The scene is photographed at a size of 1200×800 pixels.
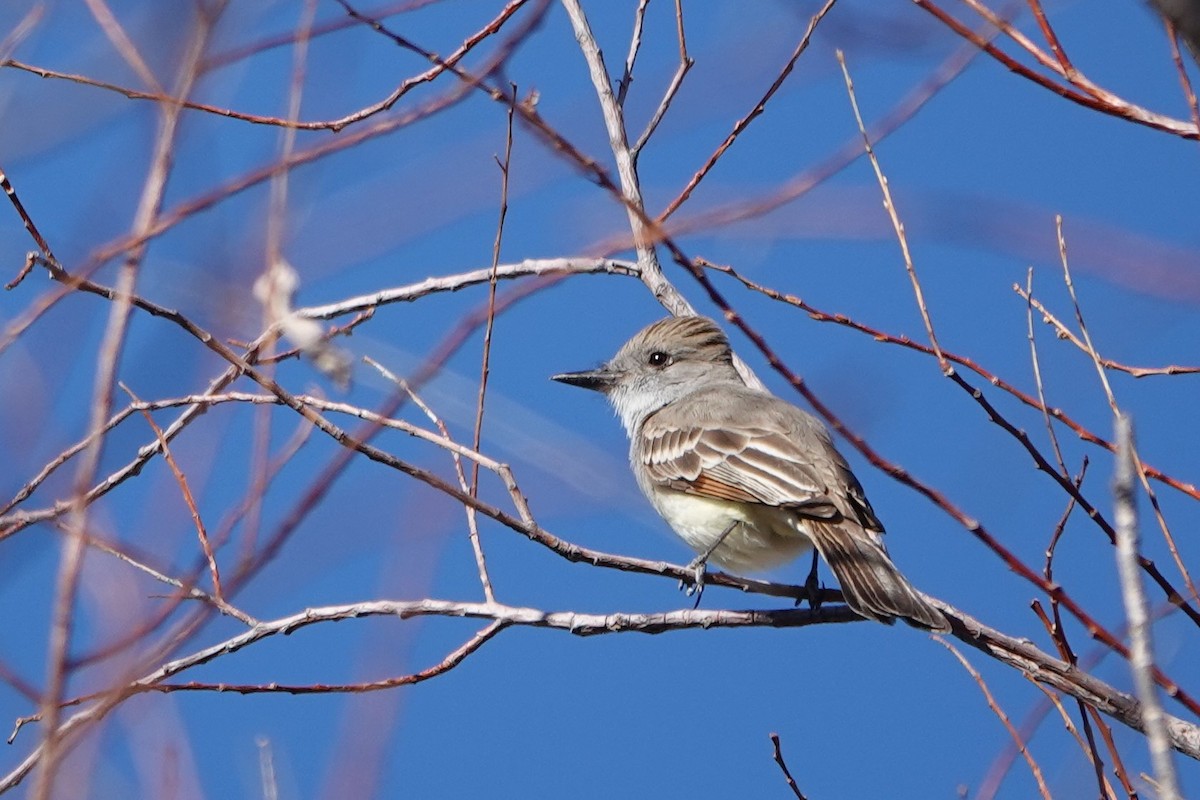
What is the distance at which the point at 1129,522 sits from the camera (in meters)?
Answer: 1.71

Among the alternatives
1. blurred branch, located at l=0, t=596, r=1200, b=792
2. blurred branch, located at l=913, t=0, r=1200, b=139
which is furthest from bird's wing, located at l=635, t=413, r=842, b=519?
blurred branch, located at l=913, t=0, r=1200, b=139

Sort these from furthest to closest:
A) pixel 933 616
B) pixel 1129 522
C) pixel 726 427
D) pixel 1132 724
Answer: pixel 726 427
pixel 933 616
pixel 1132 724
pixel 1129 522

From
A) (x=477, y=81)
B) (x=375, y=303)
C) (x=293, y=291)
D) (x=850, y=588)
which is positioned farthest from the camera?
(x=375, y=303)

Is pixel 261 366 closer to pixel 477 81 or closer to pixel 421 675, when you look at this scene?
pixel 421 675

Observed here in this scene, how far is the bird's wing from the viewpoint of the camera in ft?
15.5

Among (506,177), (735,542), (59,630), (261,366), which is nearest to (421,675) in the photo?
(261,366)

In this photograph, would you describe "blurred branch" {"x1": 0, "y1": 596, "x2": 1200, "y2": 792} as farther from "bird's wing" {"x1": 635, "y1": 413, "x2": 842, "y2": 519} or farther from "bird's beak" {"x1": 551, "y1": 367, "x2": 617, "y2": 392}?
"bird's beak" {"x1": 551, "y1": 367, "x2": 617, "y2": 392}

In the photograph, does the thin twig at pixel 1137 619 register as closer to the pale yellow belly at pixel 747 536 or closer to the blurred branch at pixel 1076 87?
the blurred branch at pixel 1076 87

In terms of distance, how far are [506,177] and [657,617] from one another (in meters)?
1.48

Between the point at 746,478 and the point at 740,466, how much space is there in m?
0.10

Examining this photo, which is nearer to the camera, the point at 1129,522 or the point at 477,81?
the point at 1129,522

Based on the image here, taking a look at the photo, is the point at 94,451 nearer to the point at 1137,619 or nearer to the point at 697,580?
the point at 1137,619

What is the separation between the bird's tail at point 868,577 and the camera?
385 cm

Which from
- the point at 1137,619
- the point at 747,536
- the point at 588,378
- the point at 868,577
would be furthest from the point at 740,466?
the point at 1137,619
